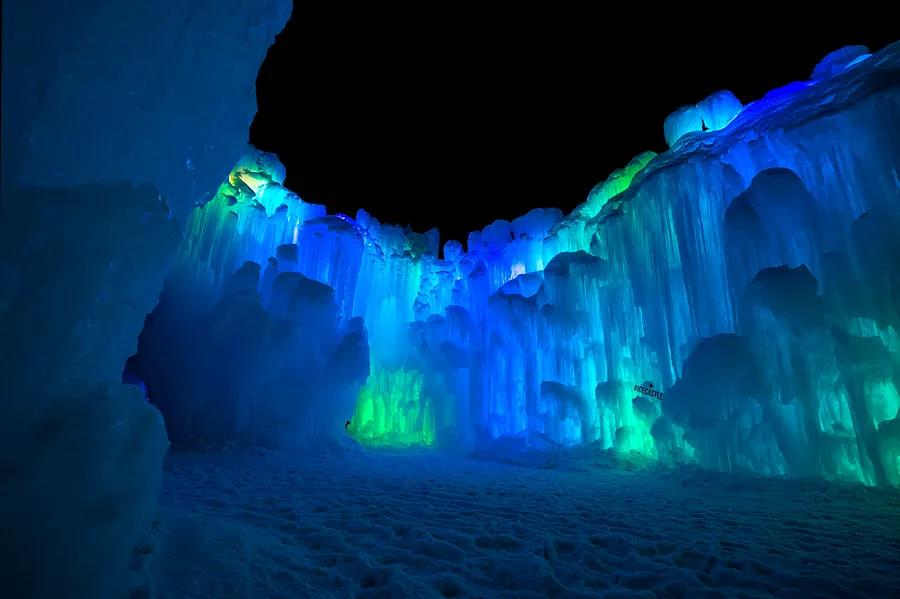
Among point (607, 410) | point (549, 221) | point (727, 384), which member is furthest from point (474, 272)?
point (727, 384)

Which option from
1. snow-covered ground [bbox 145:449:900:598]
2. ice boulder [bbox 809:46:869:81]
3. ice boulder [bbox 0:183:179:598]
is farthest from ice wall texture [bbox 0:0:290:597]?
ice boulder [bbox 809:46:869:81]

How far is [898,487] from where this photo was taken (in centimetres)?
602

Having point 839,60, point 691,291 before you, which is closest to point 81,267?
point 691,291

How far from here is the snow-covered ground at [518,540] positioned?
2930 millimetres

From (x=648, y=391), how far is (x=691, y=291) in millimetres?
2982

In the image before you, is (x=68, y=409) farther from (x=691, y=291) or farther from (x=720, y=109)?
(x=720, y=109)

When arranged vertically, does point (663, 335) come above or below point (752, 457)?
above

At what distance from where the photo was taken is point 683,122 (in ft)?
36.3

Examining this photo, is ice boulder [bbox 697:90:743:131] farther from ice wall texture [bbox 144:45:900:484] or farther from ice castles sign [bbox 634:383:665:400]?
ice castles sign [bbox 634:383:665:400]

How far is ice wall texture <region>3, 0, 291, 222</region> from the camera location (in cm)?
202

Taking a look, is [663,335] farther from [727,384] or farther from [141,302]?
[141,302]

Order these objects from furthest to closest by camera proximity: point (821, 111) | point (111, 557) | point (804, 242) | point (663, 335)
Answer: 1. point (663, 335)
2. point (804, 242)
3. point (821, 111)
4. point (111, 557)

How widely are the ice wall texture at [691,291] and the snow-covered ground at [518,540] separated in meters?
1.64

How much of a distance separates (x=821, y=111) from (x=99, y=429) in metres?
10.4
